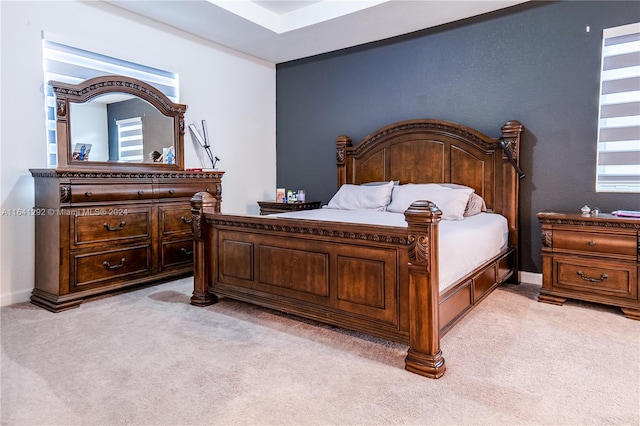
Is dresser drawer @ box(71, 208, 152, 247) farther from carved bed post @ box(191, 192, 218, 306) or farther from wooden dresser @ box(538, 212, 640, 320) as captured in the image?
wooden dresser @ box(538, 212, 640, 320)

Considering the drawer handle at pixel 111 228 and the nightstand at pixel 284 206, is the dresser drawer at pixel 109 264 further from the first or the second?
the nightstand at pixel 284 206

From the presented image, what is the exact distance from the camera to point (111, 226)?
3.24m

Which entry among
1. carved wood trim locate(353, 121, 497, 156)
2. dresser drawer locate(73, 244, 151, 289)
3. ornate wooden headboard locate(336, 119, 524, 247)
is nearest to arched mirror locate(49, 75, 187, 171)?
dresser drawer locate(73, 244, 151, 289)

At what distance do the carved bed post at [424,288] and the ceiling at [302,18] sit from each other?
248cm

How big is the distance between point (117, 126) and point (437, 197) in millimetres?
2980

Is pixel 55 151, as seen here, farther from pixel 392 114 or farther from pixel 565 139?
pixel 565 139

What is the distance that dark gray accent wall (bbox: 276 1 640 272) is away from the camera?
10.9 ft

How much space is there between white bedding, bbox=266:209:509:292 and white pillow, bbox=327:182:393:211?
84cm

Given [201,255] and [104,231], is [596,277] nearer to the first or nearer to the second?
[201,255]

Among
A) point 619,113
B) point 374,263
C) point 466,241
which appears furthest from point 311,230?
Result: point 619,113

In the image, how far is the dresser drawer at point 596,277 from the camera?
2765 millimetres

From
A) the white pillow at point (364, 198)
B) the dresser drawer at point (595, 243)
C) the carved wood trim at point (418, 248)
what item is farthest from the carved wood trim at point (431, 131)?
the carved wood trim at point (418, 248)

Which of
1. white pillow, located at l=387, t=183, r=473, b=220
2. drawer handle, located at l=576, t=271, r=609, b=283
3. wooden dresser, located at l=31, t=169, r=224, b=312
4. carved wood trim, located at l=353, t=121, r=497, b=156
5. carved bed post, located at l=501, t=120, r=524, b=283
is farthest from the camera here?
carved wood trim, located at l=353, t=121, r=497, b=156

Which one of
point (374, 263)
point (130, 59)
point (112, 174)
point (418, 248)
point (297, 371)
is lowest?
point (297, 371)
